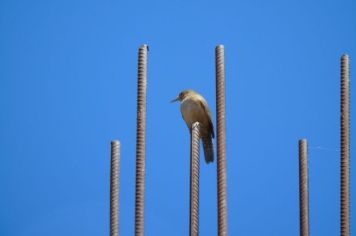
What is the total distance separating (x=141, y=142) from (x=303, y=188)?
1890 mm

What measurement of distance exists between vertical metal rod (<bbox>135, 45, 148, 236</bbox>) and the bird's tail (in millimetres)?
4374

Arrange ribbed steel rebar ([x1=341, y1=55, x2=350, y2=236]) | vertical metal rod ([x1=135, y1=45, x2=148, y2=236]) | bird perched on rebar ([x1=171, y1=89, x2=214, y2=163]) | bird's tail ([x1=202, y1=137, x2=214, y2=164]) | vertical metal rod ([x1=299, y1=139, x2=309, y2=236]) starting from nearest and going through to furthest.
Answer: vertical metal rod ([x1=135, y1=45, x2=148, y2=236])
ribbed steel rebar ([x1=341, y1=55, x2=350, y2=236])
vertical metal rod ([x1=299, y1=139, x2=309, y2=236])
bird's tail ([x1=202, y1=137, x2=214, y2=164])
bird perched on rebar ([x1=171, y1=89, x2=214, y2=163])

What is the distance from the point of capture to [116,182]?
7.43m

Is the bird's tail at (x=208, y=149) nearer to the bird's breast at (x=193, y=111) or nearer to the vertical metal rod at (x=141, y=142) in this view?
the bird's breast at (x=193, y=111)

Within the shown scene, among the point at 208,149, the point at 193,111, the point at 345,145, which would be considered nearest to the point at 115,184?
the point at 345,145

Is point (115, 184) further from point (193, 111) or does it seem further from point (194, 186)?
point (193, 111)

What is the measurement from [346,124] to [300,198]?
93 centimetres

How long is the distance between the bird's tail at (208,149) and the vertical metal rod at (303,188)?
3.69 meters

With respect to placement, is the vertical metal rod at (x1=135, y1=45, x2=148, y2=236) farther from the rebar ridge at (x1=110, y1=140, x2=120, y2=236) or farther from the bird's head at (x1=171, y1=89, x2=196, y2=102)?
the bird's head at (x1=171, y1=89, x2=196, y2=102)

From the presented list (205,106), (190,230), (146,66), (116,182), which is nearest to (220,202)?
(190,230)

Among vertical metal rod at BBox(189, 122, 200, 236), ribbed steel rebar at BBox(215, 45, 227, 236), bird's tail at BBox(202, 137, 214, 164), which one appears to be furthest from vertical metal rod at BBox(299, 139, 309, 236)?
bird's tail at BBox(202, 137, 214, 164)

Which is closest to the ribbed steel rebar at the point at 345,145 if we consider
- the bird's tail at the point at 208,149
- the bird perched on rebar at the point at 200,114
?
the bird's tail at the point at 208,149

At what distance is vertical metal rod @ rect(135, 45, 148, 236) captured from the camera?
24.0 feet

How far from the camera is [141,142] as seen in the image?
7.39 metres
